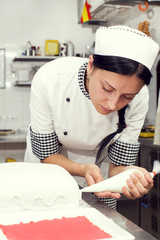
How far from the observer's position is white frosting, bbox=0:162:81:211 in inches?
44.0

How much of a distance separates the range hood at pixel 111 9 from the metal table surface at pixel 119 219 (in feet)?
8.04

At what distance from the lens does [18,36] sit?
4.71 metres

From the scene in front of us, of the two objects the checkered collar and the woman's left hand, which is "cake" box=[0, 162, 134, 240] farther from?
the checkered collar

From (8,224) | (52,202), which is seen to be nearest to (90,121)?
(52,202)

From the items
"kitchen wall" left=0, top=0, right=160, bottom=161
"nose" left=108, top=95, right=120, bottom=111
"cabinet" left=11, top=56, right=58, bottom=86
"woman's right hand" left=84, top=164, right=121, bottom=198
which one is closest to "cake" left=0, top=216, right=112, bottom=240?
"woman's right hand" left=84, top=164, right=121, bottom=198

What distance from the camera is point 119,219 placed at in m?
1.09

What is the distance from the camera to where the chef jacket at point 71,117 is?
1664mm

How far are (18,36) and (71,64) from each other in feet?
10.5

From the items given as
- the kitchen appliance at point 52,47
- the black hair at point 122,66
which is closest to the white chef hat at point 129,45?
the black hair at point 122,66

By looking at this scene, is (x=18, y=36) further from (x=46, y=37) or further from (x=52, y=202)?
(x=52, y=202)

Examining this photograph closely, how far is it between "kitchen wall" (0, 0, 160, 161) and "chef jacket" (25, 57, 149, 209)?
305 centimetres

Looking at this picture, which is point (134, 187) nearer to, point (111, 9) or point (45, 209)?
point (45, 209)

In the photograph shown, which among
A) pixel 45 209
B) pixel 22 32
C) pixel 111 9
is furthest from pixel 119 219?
pixel 22 32

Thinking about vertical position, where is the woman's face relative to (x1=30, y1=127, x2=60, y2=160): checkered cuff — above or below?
above
